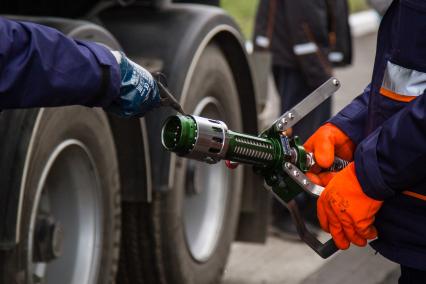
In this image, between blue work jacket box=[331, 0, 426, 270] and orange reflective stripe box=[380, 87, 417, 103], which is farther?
orange reflective stripe box=[380, 87, 417, 103]

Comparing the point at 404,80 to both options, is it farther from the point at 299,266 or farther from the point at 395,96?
the point at 299,266

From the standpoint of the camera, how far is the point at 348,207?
114 inches

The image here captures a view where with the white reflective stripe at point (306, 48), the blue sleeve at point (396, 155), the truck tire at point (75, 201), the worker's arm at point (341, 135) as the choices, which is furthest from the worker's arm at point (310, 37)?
the blue sleeve at point (396, 155)

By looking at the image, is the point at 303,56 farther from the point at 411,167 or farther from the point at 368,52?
the point at 368,52

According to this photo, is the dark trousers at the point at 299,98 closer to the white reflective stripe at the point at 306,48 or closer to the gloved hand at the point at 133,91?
the white reflective stripe at the point at 306,48

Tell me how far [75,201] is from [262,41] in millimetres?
2823

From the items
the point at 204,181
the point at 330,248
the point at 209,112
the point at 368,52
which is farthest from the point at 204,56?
the point at 368,52

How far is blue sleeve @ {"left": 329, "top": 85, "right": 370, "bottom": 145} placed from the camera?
3.33 metres

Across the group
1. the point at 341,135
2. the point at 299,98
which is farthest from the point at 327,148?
the point at 299,98

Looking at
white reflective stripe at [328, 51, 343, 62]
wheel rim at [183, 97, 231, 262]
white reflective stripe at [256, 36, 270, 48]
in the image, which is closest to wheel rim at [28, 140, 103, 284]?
wheel rim at [183, 97, 231, 262]

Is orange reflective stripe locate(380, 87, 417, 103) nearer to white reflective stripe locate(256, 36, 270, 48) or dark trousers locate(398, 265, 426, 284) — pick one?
dark trousers locate(398, 265, 426, 284)

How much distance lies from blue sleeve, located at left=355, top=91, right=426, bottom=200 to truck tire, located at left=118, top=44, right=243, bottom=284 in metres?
1.65

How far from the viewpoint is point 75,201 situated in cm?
407

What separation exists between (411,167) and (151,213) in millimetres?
1916
